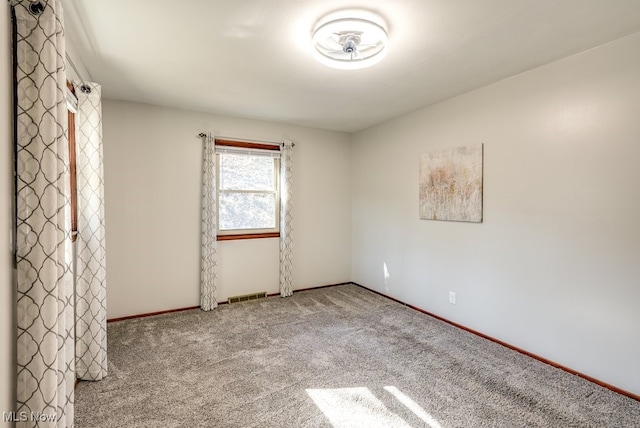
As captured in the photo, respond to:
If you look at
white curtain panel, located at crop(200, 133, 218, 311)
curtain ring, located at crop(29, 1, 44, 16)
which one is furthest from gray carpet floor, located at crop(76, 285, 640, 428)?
curtain ring, located at crop(29, 1, 44, 16)

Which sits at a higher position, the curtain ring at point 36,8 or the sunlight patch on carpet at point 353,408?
the curtain ring at point 36,8

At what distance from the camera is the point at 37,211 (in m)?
1.34

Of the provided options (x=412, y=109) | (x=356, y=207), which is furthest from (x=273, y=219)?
(x=412, y=109)

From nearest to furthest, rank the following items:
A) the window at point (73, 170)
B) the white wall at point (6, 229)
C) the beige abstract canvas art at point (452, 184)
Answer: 1. the white wall at point (6, 229)
2. the window at point (73, 170)
3. the beige abstract canvas art at point (452, 184)

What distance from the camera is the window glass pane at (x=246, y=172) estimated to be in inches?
160

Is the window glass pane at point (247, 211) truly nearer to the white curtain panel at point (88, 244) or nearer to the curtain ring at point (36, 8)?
the white curtain panel at point (88, 244)

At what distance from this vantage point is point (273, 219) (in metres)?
4.41

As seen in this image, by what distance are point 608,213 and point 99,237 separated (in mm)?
3595

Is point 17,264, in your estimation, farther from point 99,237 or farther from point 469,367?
point 469,367

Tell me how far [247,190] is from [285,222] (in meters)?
0.66

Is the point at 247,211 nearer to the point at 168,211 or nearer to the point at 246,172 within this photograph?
the point at 246,172

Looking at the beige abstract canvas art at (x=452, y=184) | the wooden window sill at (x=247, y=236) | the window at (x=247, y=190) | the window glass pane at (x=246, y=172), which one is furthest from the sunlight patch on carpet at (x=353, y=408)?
the window glass pane at (x=246, y=172)

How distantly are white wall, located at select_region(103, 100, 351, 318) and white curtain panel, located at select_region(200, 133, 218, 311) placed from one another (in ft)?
0.42

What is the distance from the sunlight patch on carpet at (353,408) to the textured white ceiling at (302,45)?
2387 millimetres
